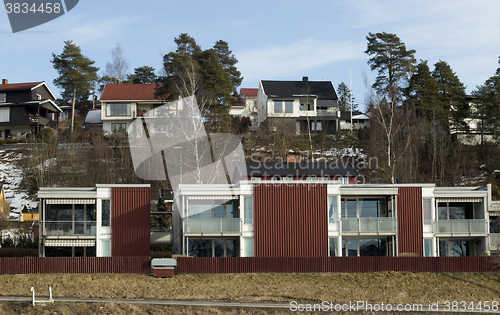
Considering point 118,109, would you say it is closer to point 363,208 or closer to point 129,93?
point 129,93

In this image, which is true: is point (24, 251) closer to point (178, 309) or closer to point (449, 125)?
point (178, 309)

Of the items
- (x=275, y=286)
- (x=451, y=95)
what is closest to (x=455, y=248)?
(x=275, y=286)

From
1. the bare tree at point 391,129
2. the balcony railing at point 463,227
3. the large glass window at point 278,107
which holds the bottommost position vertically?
the balcony railing at point 463,227

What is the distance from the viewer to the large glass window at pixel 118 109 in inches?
2897

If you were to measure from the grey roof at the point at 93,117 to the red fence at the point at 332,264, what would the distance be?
52109 millimetres

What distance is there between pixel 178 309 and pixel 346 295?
354 inches

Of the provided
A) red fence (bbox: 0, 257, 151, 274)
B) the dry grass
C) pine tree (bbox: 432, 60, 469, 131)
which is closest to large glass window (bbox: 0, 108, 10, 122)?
red fence (bbox: 0, 257, 151, 274)

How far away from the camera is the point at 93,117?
80750 millimetres

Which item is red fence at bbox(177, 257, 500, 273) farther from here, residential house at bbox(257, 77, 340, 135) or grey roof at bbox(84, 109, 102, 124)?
grey roof at bbox(84, 109, 102, 124)

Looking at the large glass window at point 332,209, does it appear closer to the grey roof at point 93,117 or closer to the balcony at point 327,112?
the balcony at point 327,112

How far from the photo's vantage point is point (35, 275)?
95.8ft

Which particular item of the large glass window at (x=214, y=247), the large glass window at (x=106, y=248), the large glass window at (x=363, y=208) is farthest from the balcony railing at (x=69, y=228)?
the large glass window at (x=363, y=208)

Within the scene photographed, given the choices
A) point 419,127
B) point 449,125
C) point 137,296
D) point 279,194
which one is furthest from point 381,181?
point 137,296

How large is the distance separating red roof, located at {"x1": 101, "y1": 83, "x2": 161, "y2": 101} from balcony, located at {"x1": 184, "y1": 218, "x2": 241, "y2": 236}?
41125mm
